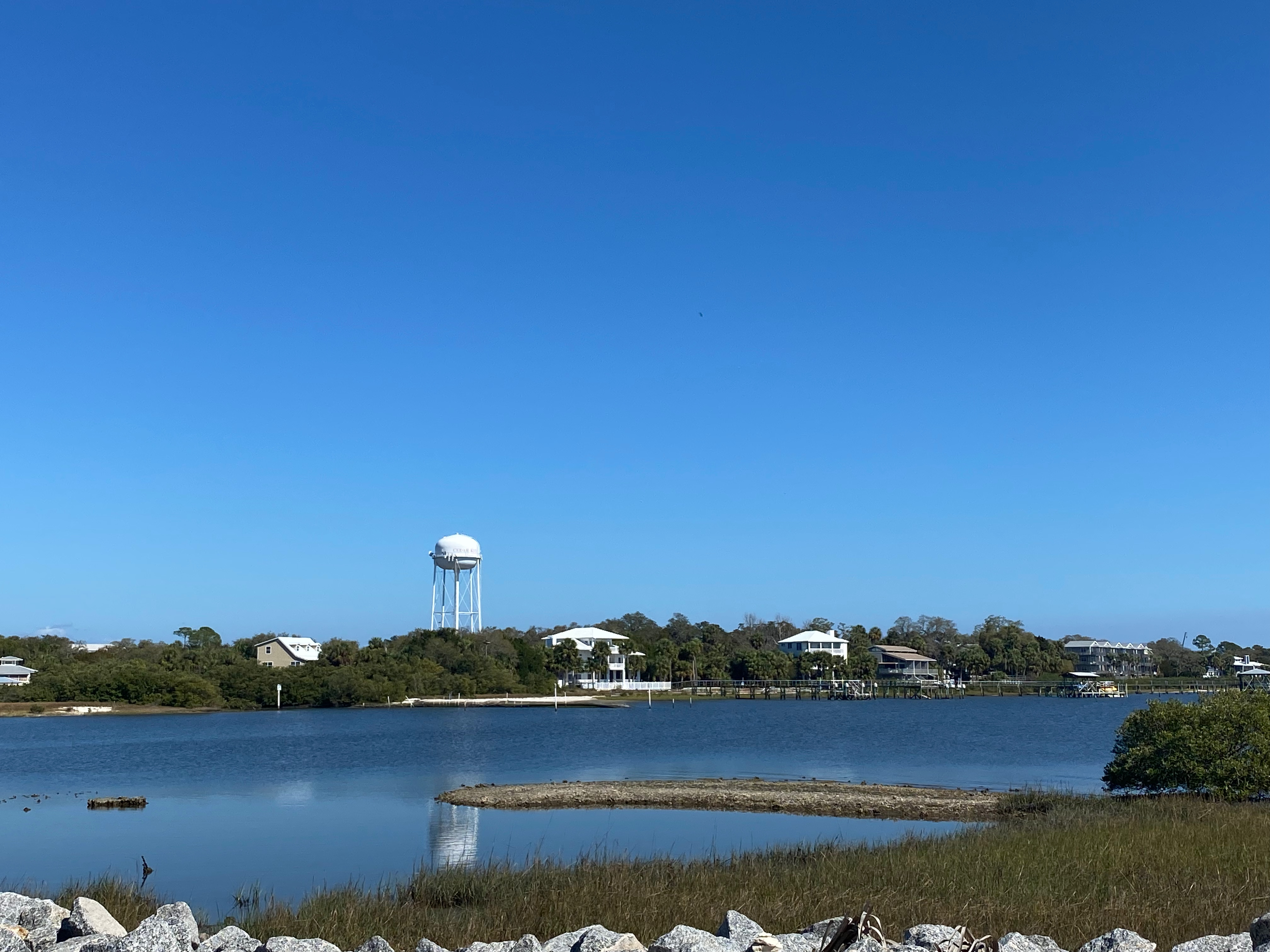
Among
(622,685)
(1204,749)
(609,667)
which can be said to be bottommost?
(622,685)

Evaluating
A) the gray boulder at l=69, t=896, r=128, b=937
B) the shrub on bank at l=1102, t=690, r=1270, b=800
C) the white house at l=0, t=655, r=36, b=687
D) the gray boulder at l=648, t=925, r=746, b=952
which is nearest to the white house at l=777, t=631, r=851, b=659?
the white house at l=0, t=655, r=36, b=687

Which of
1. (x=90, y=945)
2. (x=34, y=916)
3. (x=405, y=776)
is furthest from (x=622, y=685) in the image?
(x=90, y=945)

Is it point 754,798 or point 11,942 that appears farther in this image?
point 754,798

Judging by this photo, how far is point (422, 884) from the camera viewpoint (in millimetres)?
16578

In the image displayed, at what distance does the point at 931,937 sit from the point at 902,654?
162 metres

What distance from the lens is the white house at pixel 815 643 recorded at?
548 ft

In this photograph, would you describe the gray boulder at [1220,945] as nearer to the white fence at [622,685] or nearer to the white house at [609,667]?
the white house at [609,667]

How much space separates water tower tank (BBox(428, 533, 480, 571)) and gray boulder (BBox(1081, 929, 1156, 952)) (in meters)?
120

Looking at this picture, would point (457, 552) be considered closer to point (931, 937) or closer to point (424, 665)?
point (424, 665)

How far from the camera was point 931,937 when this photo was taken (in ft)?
33.9

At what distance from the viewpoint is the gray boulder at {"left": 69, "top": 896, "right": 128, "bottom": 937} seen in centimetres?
1116

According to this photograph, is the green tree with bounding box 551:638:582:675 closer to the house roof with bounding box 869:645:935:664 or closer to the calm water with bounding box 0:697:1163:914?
the calm water with bounding box 0:697:1163:914

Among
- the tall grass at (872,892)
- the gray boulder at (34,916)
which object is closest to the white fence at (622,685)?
the tall grass at (872,892)

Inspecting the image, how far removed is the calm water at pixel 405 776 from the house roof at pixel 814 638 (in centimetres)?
7266
